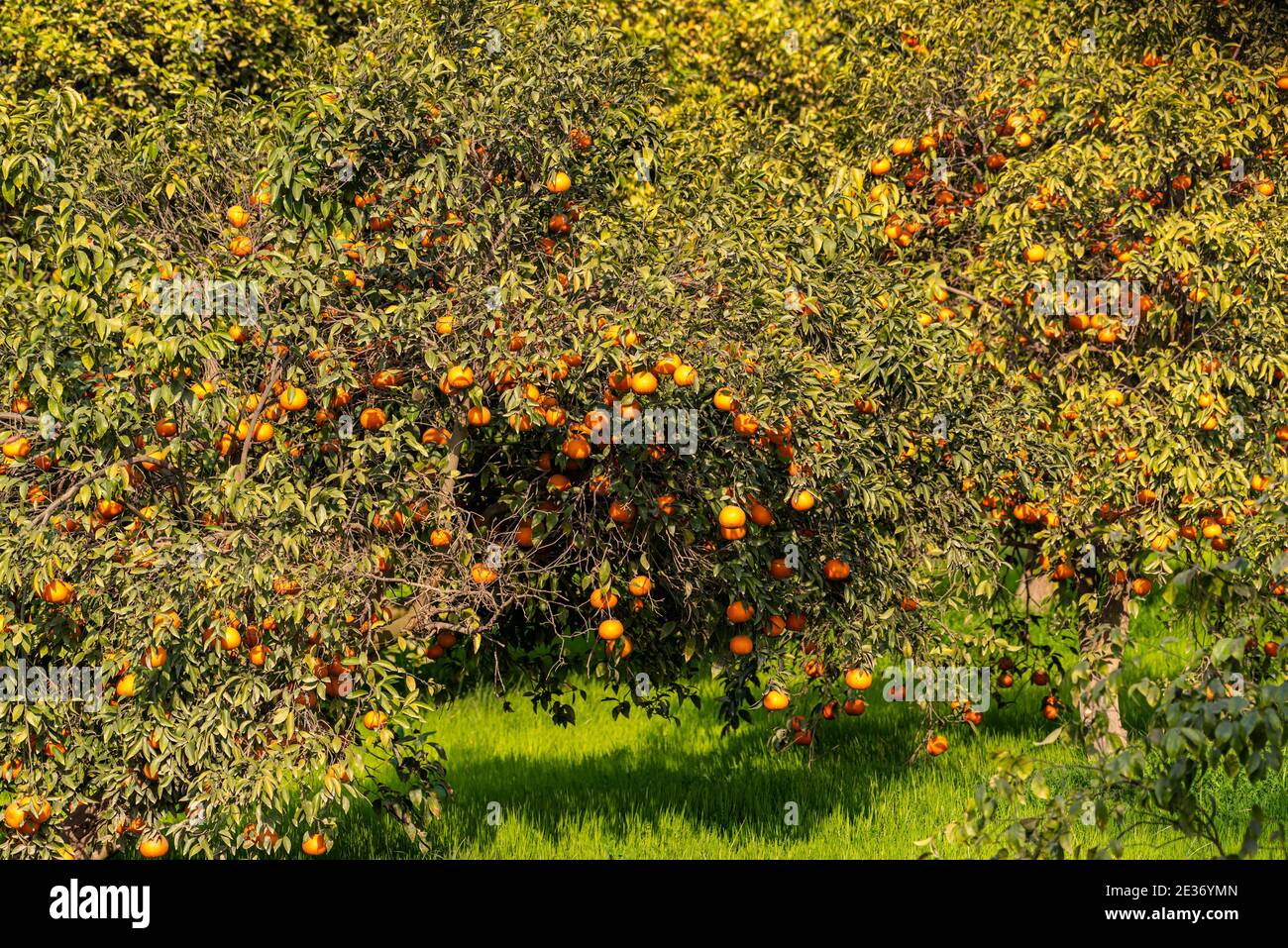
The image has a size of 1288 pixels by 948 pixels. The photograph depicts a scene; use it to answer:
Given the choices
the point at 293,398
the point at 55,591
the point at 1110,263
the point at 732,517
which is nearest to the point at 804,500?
the point at 732,517

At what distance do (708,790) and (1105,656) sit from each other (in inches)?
207

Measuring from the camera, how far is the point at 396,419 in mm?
6137

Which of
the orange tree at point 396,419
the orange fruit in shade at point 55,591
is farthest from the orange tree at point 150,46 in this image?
the orange fruit in shade at point 55,591

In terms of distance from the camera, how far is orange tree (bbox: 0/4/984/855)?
549 cm

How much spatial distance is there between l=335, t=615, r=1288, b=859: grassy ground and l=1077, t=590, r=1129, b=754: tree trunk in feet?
2.16

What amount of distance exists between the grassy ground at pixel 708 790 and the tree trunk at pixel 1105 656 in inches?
25.9

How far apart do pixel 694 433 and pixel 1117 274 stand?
352 centimetres

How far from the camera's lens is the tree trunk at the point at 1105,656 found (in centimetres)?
398

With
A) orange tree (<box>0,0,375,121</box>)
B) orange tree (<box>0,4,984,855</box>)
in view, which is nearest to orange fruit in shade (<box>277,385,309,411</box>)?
orange tree (<box>0,4,984,855</box>)

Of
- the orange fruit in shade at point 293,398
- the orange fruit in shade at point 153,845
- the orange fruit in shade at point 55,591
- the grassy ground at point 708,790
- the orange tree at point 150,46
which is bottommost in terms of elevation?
the grassy ground at point 708,790

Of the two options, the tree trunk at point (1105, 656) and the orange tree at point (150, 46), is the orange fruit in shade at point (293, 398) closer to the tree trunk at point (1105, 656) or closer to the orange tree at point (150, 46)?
the tree trunk at point (1105, 656)

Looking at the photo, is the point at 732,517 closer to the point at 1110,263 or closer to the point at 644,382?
the point at 644,382

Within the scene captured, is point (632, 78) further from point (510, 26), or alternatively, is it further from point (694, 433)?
point (694, 433)
